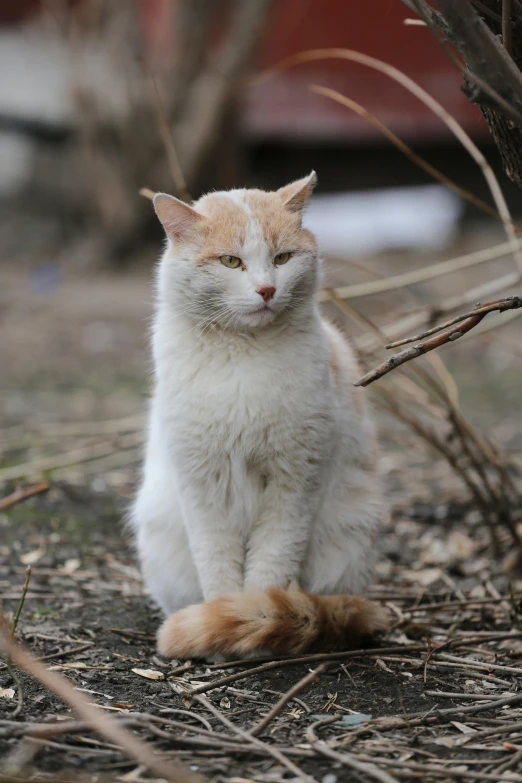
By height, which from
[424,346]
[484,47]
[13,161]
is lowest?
[424,346]

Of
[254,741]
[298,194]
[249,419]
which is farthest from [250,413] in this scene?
[254,741]

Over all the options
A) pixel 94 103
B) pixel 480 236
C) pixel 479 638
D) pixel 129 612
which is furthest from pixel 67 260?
pixel 479 638

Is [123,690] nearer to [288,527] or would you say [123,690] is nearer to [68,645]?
[68,645]

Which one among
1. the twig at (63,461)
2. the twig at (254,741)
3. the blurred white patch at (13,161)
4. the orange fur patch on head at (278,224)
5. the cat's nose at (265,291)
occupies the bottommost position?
the twig at (254,741)

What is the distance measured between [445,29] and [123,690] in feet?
5.12

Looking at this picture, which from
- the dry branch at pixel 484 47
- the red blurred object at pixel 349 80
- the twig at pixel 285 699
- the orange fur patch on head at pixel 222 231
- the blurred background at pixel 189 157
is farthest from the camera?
the red blurred object at pixel 349 80

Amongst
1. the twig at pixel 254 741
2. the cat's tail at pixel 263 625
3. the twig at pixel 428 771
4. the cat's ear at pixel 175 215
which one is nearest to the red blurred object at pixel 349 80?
the cat's ear at pixel 175 215

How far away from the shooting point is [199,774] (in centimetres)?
163

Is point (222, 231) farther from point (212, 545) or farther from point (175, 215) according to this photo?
point (212, 545)

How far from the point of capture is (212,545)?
2.42 metres

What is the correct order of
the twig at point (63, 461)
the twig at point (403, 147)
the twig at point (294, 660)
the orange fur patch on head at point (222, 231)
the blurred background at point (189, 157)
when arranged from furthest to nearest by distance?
the blurred background at point (189, 157), the twig at point (63, 461), the twig at point (403, 147), the orange fur patch on head at point (222, 231), the twig at point (294, 660)

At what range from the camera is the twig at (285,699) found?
5.93 ft

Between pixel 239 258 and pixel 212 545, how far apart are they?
75cm

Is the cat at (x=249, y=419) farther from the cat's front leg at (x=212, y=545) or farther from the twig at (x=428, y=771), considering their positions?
the twig at (x=428, y=771)
